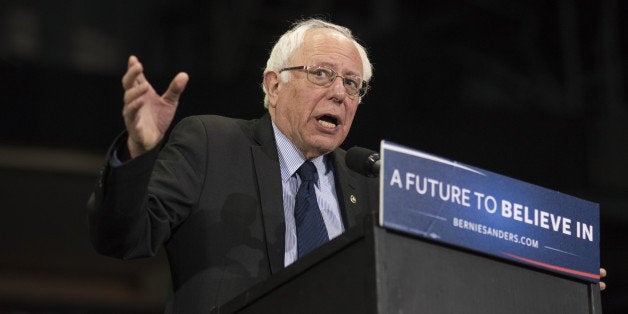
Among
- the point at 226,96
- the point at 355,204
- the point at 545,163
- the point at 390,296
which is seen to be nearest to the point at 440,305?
the point at 390,296

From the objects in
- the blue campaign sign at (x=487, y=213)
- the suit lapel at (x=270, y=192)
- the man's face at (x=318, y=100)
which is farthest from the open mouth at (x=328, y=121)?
the blue campaign sign at (x=487, y=213)

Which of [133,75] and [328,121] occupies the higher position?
[328,121]

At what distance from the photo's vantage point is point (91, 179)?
5539 millimetres

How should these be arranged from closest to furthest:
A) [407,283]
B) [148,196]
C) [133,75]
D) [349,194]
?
1. [407,283]
2. [133,75]
3. [148,196]
4. [349,194]

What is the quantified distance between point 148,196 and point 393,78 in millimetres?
3193

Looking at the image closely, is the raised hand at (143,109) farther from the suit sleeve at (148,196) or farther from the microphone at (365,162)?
the microphone at (365,162)

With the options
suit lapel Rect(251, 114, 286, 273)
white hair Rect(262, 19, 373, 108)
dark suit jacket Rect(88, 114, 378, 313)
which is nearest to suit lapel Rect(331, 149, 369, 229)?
dark suit jacket Rect(88, 114, 378, 313)

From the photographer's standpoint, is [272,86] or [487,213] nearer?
[487,213]

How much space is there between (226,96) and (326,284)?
3419mm

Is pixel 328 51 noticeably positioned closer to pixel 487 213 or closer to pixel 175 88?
pixel 175 88

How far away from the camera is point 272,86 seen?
2.55 meters

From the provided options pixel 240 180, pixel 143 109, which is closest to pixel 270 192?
pixel 240 180

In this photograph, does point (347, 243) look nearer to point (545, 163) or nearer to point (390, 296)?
point (390, 296)

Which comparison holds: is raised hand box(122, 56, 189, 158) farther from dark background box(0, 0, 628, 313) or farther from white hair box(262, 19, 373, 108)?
dark background box(0, 0, 628, 313)
